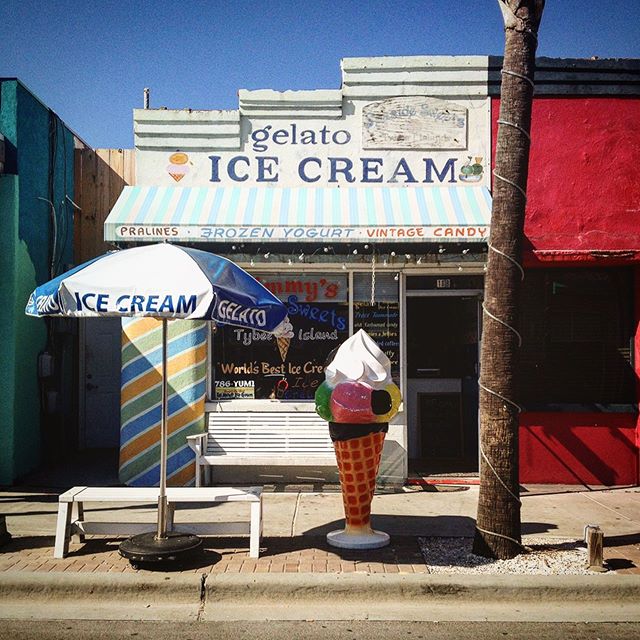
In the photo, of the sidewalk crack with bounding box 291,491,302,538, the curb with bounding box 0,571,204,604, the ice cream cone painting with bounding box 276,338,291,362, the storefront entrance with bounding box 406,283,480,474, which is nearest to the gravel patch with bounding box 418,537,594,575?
the sidewalk crack with bounding box 291,491,302,538

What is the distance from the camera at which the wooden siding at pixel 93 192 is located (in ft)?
38.2

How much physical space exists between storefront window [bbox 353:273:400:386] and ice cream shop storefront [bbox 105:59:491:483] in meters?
0.01

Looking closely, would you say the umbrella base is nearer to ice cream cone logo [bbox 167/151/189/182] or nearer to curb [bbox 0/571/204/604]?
curb [bbox 0/571/204/604]

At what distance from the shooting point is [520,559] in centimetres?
606

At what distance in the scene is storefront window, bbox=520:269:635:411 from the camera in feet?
31.4

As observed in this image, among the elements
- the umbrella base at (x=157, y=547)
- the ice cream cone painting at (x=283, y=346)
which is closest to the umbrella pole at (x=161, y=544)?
the umbrella base at (x=157, y=547)

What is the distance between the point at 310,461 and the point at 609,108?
615cm

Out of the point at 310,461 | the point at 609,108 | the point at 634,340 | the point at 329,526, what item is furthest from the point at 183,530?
the point at 609,108

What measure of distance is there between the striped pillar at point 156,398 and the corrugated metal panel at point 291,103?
300cm

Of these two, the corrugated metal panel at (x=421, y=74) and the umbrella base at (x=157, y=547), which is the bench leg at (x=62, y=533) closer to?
the umbrella base at (x=157, y=547)

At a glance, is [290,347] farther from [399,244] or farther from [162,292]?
[162,292]

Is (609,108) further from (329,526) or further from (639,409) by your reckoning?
(329,526)

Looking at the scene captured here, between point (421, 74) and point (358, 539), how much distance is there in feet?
20.6

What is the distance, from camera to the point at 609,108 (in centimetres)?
970
